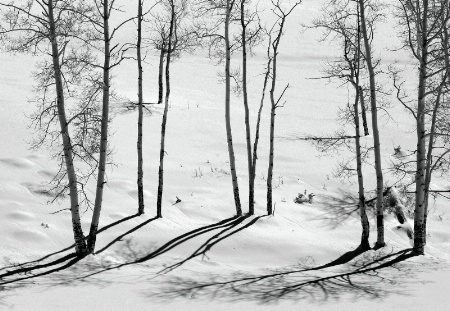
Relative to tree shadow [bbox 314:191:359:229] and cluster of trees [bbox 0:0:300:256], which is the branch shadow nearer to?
tree shadow [bbox 314:191:359:229]

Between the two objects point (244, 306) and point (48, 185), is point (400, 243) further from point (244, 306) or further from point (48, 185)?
point (48, 185)

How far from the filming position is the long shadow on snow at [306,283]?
9.95 metres

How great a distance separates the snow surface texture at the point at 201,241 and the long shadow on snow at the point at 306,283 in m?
0.04

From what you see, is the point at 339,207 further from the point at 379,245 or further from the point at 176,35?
the point at 176,35

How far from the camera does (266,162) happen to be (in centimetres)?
2148

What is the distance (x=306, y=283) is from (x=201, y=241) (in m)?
3.52

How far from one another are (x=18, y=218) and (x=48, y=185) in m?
2.63

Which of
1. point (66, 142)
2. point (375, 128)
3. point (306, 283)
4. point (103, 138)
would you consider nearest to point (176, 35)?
point (103, 138)

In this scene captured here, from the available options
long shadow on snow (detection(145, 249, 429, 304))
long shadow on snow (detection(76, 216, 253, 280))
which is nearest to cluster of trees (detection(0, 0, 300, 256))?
long shadow on snow (detection(76, 216, 253, 280))

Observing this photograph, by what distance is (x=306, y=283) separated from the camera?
10.9 metres

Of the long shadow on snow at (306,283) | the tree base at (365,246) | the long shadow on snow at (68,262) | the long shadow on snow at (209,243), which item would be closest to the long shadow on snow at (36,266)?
the long shadow on snow at (68,262)

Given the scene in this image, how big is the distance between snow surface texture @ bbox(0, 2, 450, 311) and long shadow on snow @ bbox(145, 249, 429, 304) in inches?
1.6

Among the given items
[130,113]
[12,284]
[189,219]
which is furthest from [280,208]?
[130,113]

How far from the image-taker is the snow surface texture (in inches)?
385
